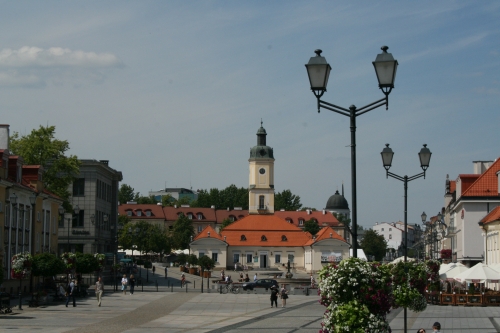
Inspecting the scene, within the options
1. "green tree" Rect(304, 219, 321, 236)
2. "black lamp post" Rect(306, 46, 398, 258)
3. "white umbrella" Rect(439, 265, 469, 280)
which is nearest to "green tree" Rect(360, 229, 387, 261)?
"green tree" Rect(304, 219, 321, 236)

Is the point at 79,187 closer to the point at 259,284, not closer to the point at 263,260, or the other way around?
the point at 259,284

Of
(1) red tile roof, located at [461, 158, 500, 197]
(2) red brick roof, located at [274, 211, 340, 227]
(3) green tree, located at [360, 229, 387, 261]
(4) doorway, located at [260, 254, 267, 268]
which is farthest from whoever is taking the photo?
(2) red brick roof, located at [274, 211, 340, 227]

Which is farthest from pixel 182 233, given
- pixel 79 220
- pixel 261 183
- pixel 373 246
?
pixel 79 220

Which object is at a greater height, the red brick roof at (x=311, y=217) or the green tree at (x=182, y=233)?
the red brick roof at (x=311, y=217)

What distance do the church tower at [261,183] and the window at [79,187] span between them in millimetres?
66020

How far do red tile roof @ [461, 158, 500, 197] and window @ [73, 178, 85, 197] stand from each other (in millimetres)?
37483

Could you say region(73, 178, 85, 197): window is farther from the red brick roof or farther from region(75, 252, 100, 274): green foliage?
the red brick roof

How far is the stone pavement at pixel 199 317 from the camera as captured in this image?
31.5m

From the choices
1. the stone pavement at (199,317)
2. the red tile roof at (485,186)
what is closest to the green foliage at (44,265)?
the stone pavement at (199,317)

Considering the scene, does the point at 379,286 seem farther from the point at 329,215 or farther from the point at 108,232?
the point at 329,215

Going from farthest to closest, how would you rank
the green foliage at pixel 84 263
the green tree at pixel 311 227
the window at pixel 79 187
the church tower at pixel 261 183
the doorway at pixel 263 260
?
the green tree at pixel 311 227
the church tower at pixel 261 183
the doorway at pixel 263 260
the window at pixel 79 187
the green foliage at pixel 84 263

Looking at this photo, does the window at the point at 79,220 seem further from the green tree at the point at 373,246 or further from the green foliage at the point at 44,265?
the green tree at the point at 373,246

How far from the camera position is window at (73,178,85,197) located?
265ft

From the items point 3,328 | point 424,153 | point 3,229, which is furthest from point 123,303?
point 424,153
